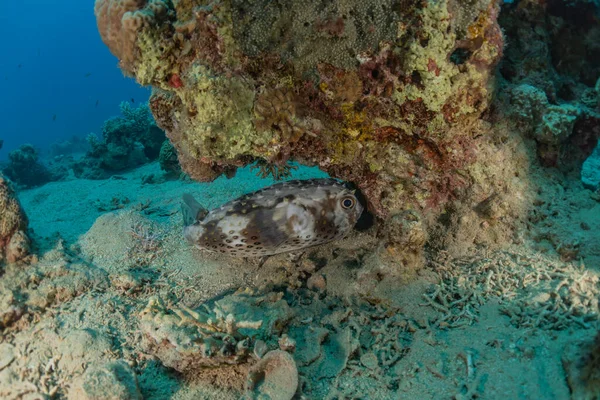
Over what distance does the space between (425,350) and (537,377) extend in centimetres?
85

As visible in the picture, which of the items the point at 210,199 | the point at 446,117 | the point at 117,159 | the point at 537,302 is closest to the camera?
the point at 537,302

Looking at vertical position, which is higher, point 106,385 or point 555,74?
point 555,74

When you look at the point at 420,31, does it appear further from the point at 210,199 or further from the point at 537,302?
the point at 210,199

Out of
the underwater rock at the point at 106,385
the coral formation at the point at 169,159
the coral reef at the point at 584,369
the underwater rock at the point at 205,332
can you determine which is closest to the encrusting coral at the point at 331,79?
the underwater rock at the point at 205,332

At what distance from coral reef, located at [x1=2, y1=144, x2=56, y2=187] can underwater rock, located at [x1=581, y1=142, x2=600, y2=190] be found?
16.7 m

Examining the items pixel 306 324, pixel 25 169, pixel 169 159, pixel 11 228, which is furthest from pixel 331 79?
pixel 25 169

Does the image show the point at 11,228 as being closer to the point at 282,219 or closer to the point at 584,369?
the point at 282,219

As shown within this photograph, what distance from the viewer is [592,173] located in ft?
17.4

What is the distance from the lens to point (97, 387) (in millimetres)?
2965

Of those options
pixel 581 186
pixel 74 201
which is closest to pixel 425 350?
pixel 581 186

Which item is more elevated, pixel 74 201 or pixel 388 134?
pixel 388 134

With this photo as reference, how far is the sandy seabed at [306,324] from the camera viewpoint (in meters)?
2.94

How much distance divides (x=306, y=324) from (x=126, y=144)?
11883 mm

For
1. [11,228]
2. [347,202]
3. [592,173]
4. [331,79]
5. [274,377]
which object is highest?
[331,79]
